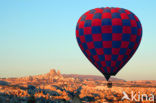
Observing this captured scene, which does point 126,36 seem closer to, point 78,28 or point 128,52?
point 128,52

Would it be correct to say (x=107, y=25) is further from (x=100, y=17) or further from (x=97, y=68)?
(x=97, y=68)

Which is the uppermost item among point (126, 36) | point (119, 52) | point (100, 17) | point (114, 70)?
point (100, 17)

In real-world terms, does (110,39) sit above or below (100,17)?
below

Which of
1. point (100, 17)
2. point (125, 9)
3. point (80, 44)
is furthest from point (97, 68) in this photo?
point (125, 9)

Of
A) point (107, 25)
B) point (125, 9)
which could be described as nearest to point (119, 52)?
point (107, 25)

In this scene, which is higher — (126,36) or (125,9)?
(125,9)

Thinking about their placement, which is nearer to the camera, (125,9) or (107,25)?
(107,25)
